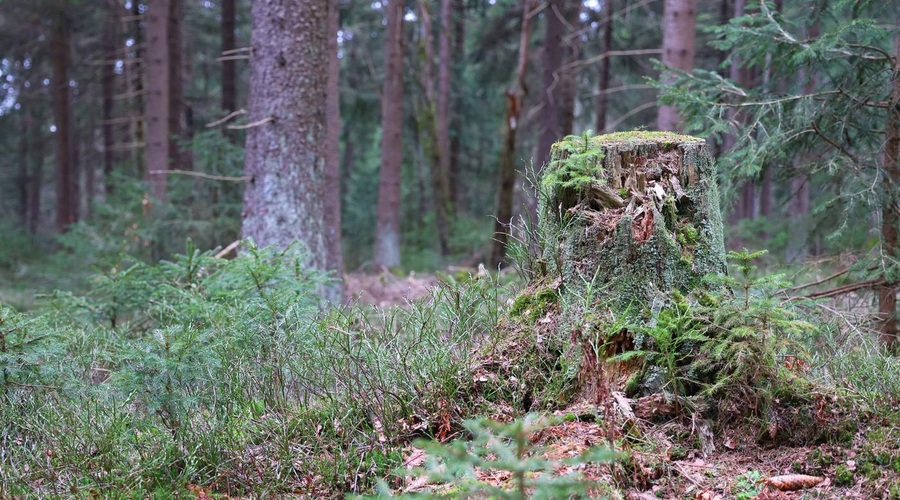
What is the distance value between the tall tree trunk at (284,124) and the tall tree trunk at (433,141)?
12.2 meters

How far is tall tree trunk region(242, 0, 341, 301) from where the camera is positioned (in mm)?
7422

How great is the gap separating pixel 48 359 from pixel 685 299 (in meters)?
3.89

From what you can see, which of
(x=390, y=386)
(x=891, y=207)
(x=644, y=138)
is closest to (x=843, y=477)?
(x=644, y=138)

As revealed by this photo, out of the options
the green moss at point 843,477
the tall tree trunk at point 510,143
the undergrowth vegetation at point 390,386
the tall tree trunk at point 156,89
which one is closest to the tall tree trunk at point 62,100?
the tall tree trunk at point 156,89

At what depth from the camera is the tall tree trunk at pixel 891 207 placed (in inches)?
192

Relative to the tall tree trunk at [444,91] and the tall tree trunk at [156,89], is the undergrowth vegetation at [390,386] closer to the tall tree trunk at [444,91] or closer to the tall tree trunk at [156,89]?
the tall tree trunk at [156,89]

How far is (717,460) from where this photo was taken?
331 cm

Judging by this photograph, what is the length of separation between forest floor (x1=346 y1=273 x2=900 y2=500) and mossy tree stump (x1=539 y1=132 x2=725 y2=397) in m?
0.37

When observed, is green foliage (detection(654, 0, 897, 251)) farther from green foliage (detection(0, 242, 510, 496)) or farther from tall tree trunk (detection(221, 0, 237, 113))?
tall tree trunk (detection(221, 0, 237, 113))

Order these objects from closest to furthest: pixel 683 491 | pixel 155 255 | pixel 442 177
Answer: pixel 683 491 → pixel 155 255 → pixel 442 177

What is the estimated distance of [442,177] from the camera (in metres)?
20.2

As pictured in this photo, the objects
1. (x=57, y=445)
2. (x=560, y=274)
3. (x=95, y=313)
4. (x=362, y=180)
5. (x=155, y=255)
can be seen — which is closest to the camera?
(x=57, y=445)

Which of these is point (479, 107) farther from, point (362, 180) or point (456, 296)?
point (456, 296)

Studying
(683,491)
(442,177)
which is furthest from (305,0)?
(442,177)
